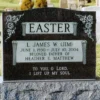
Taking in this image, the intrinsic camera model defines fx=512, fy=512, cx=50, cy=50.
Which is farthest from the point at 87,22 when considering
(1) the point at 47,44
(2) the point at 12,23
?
(2) the point at 12,23

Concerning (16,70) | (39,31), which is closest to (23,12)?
(39,31)

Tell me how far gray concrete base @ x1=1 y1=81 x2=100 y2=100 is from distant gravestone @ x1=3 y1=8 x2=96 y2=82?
87mm

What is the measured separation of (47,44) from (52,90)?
537mm

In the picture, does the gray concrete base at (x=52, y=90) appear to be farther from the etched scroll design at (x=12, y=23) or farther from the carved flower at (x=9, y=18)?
the carved flower at (x=9, y=18)

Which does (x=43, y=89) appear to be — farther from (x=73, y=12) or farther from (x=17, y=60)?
(x=73, y=12)

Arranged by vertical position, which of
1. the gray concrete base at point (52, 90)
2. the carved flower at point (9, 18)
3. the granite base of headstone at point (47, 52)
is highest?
the carved flower at point (9, 18)

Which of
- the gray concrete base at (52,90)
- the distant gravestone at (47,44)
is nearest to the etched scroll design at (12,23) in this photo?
the distant gravestone at (47,44)

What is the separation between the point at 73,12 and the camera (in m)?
5.89

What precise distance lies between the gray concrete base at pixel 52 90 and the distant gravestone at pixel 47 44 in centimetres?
9

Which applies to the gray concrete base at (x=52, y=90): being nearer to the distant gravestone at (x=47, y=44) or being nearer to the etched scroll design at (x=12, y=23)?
the distant gravestone at (x=47, y=44)

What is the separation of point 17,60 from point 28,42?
243 millimetres

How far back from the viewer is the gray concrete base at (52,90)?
5918mm

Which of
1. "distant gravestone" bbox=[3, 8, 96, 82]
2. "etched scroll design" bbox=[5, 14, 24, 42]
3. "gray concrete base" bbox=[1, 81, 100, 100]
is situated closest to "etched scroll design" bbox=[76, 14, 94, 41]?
"distant gravestone" bbox=[3, 8, 96, 82]

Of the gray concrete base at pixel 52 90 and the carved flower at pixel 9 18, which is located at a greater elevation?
the carved flower at pixel 9 18
